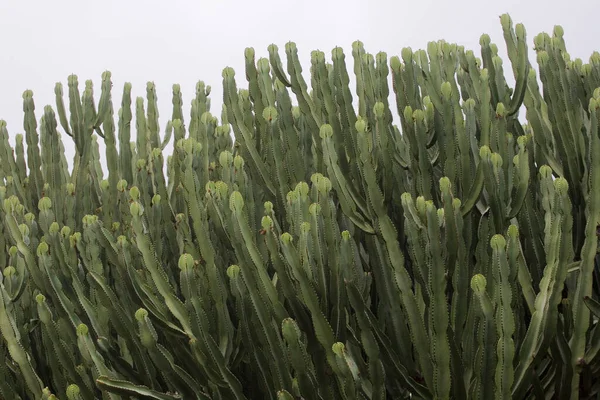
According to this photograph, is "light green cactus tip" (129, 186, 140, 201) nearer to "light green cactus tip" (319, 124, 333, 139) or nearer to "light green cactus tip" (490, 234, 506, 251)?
"light green cactus tip" (319, 124, 333, 139)

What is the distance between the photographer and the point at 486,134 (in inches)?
97.7

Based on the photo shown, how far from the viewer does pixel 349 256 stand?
2145mm

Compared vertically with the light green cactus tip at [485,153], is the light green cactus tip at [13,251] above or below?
below

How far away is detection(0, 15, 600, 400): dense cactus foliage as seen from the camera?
211 centimetres

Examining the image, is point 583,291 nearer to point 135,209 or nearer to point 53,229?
point 135,209

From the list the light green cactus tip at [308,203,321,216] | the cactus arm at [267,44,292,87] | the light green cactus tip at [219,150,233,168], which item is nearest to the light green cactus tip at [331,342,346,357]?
the light green cactus tip at [308,203,321,216]

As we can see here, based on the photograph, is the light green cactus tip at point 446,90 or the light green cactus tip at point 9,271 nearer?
the light green cactus tip at point 446,90

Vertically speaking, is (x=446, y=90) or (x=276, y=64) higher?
(x=276, y=64)

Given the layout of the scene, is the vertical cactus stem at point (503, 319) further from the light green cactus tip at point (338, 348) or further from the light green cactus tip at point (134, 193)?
the light green cactus tip at point (134, 193)

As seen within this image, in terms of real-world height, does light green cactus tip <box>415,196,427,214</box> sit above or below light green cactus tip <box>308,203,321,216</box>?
below

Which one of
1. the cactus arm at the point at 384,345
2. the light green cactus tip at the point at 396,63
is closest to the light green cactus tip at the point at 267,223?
the cactus arm at the point at 384,345

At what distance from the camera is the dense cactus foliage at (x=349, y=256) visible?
2.11 metres

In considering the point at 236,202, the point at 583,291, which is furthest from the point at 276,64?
the point at 583,291

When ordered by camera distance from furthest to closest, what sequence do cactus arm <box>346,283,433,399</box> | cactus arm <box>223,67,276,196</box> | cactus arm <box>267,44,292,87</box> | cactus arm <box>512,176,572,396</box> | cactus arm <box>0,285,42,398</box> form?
cactus arm <box>267,44,292,87</box> → cactus arm <box>223,67,276,196</box> → cactus arm <box>0,285,42,398</box> → cactus arm <box>346,283,433,399</box> → cactus arm <box>512,176,572,396</box>
